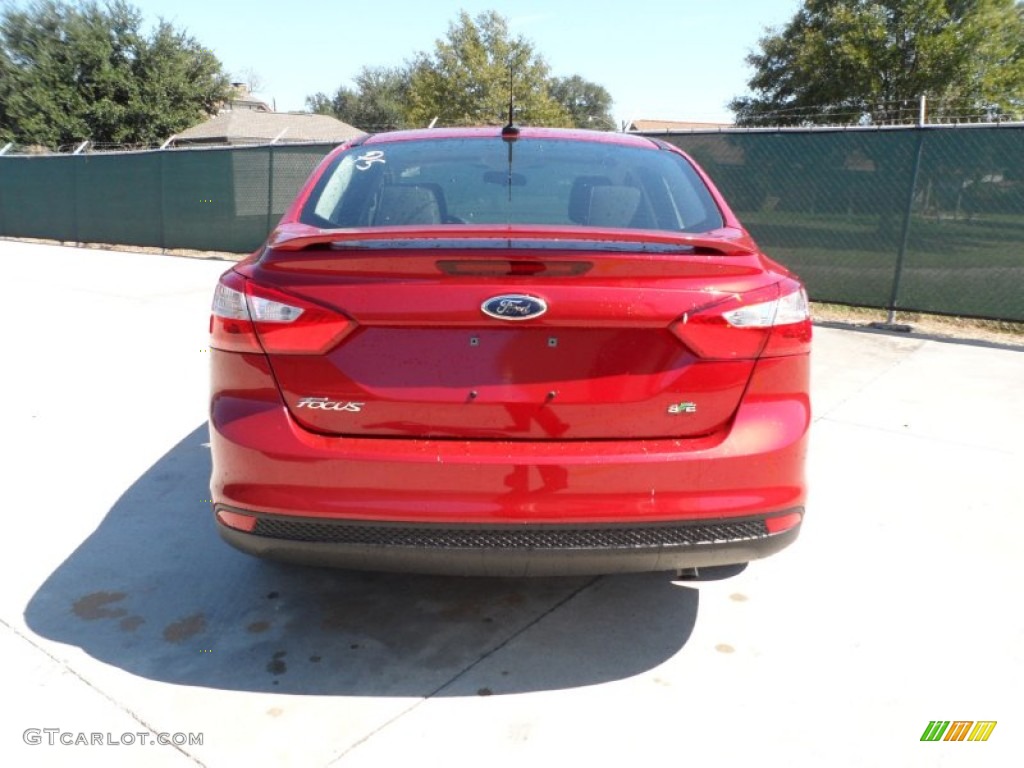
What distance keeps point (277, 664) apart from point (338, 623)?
0.30 meters

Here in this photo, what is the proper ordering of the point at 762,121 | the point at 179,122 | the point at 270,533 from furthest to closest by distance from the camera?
the point at 179,122
the point at 762,121
the point at 270,533

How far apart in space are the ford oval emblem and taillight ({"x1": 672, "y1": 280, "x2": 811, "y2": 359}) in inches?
15.0

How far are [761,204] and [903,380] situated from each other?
12.3ft

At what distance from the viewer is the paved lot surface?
2361mm

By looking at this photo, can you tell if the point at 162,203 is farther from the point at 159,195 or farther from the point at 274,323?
the point at 274,323

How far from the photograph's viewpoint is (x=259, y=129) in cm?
3916

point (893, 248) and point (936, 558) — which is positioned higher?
point (893, 248)

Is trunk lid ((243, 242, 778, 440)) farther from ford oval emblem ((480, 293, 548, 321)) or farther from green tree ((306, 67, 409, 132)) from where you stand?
green tree ((306, 67, 409, 132))

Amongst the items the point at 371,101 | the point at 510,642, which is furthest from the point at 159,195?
the point at 371,101

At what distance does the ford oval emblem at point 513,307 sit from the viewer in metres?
2.30

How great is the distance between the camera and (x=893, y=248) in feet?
28.3

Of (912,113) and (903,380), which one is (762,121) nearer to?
(912,113)

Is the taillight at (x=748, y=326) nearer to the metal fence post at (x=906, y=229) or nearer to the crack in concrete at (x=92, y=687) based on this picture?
the crack in concrete at (x=92, y=687)

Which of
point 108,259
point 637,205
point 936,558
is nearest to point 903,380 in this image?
point 936,558
